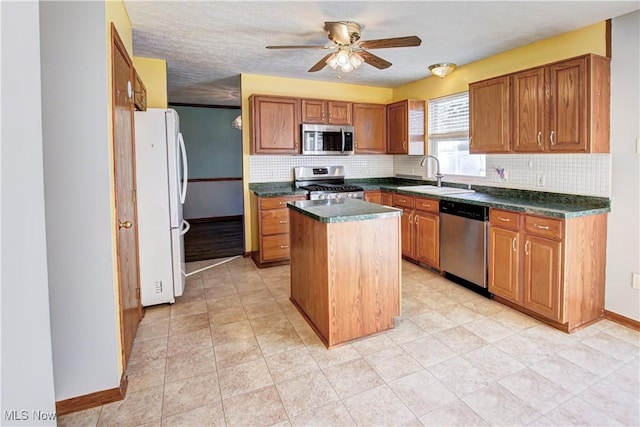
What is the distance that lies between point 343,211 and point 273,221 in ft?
6.43

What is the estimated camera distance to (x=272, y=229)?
4469mm

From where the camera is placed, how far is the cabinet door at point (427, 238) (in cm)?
397

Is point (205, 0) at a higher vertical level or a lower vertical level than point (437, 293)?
higher

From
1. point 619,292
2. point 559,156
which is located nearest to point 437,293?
point 619,292

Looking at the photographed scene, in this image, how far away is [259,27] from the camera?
3047 mm

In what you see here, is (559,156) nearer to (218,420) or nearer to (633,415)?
(633,415)

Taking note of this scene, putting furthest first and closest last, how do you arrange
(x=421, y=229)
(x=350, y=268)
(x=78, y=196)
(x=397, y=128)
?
(x=397, y=128) < (x=421, y=229) < (x=350, y=268) < (x=78, y=196)

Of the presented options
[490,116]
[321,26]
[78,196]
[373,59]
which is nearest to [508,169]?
[490,116]

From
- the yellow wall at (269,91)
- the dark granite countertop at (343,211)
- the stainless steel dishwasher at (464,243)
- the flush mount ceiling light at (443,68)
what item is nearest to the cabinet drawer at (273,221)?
the yellow wall at (269,91)

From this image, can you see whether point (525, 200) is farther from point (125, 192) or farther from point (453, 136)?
point (125, 192)

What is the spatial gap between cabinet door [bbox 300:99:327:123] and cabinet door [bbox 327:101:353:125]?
8 cm

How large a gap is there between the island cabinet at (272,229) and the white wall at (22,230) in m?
3.29

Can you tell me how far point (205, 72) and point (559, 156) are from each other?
13.4 ft

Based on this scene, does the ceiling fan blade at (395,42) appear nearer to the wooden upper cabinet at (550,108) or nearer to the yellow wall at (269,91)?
the wooden upper cabinet at (550,108)
